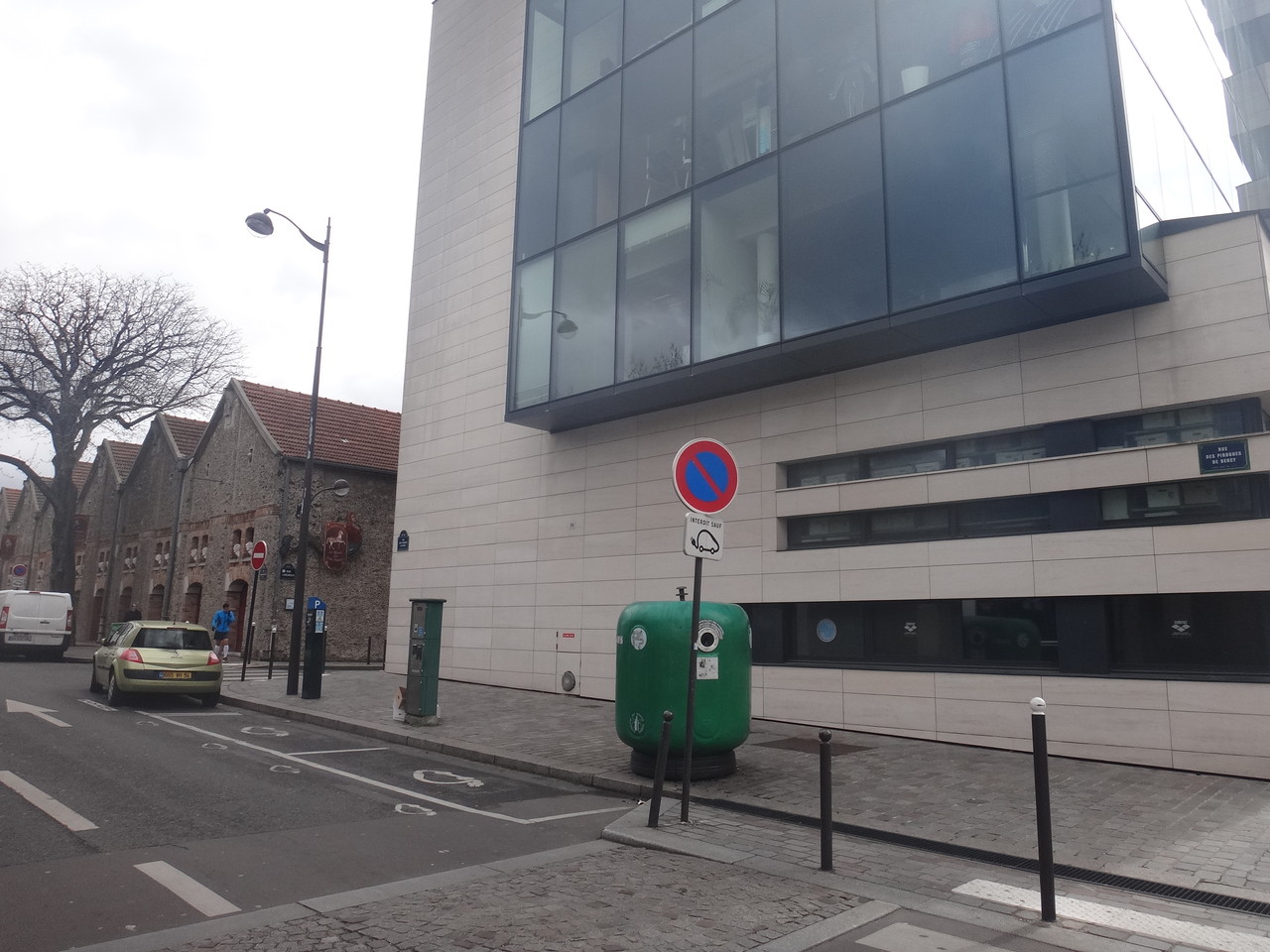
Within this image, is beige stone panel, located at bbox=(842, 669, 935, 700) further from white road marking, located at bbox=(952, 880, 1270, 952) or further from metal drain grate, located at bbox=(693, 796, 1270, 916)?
white road marking, located at bbox=(952, 880, 1270, 952)

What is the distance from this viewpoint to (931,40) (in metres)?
12.0

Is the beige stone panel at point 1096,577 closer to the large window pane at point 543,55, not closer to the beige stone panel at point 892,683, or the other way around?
the beige stone panel at point 892,683

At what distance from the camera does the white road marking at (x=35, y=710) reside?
40.7 ft

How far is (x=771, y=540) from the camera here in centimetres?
1380

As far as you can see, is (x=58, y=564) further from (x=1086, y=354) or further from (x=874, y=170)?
(x=1086, y=354)

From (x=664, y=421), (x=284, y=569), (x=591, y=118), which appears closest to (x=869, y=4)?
(x=591, y=118)

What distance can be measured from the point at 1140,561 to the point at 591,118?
41.4 ft

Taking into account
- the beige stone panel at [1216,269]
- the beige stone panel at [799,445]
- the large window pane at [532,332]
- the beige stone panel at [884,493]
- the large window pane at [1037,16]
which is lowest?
the beige stone panel at [884,493]

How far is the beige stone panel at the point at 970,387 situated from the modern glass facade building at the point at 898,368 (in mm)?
31

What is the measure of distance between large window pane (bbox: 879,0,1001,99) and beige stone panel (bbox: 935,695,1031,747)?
8.46 meters

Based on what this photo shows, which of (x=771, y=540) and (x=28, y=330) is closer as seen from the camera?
(x=771, y=540)

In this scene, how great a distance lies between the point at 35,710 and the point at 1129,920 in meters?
15.2

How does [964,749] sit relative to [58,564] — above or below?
below

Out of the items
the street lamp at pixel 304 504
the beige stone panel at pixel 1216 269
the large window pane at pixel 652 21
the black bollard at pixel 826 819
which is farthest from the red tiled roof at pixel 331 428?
the black bollard at pixel 826 819
